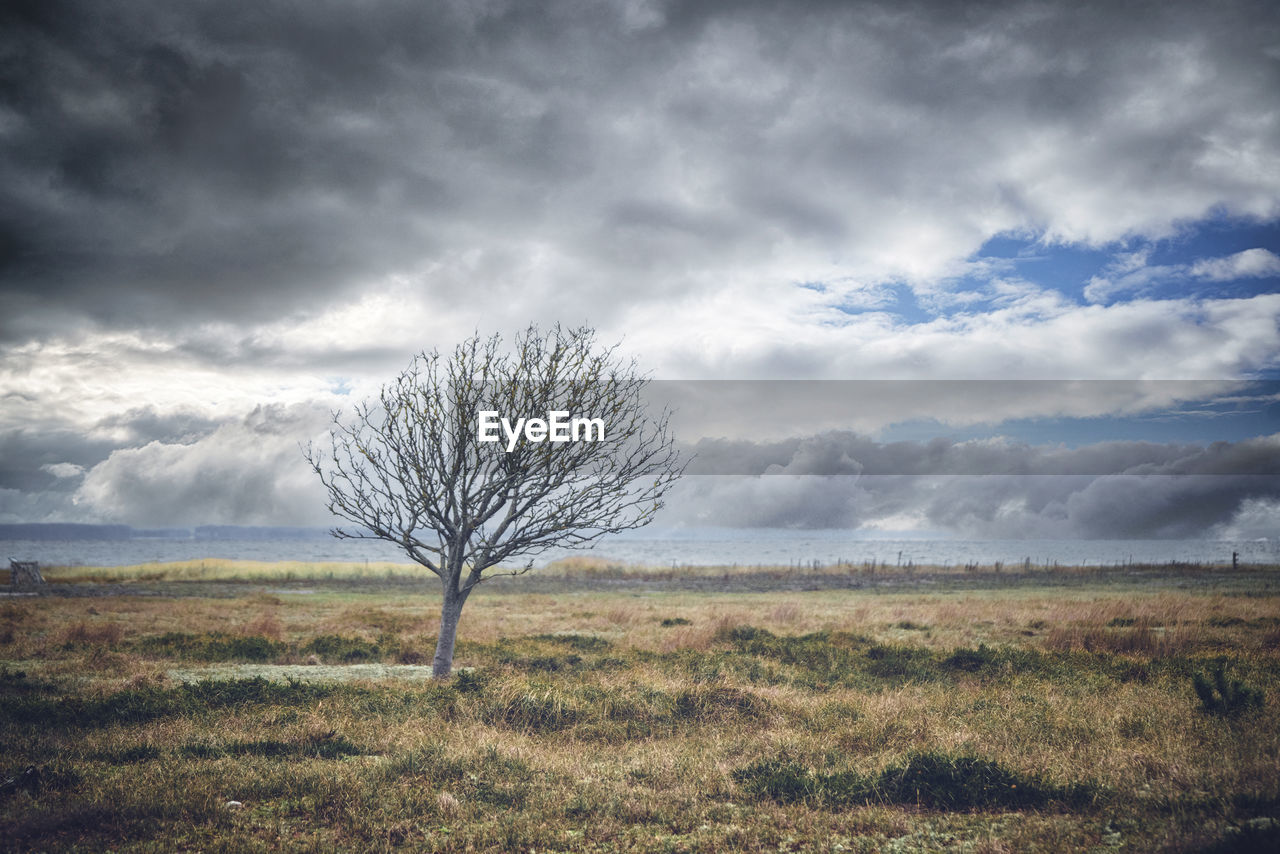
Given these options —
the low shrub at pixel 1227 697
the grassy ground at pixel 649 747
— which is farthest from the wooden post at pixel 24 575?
the low shrub at pixel 1227 697

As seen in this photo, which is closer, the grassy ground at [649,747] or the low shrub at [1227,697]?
the grassy ground at [649,747]

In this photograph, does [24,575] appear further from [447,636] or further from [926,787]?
[926,787]

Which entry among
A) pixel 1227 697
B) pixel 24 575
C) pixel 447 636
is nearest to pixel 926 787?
pixel 1227 697

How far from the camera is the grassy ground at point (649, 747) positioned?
685 centimetres

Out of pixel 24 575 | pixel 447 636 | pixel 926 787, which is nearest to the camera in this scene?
pixel 926 787

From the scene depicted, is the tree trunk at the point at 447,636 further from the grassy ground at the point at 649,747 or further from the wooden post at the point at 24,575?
the wooden post at the point at 24,575

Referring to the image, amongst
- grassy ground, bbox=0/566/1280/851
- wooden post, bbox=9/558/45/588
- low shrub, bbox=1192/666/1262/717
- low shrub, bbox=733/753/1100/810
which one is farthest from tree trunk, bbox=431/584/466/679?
wooden post, bbox=9/558/45/588

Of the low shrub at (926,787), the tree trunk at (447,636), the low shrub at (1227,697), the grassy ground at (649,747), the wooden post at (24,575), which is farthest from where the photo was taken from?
the wooden post at (24,575)

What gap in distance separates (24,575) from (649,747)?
59298 mm

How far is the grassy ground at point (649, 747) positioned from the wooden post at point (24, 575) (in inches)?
1447

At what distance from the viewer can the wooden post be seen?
48.5 metres

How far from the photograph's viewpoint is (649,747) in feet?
33.1

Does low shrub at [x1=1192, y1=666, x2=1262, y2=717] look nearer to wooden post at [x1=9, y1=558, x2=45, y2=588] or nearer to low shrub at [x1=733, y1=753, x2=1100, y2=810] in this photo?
low shrub at [x1=733, y1=753, x2=1100, y2=810]

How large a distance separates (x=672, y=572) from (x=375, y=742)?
235 ft
